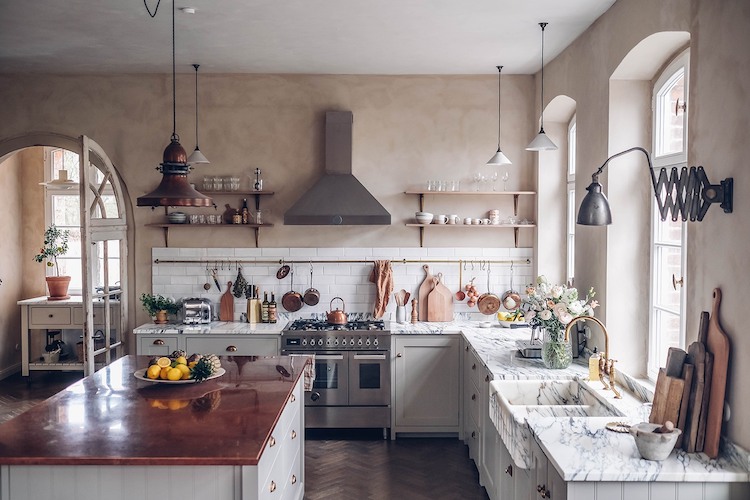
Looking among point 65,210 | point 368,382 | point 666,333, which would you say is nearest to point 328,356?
point 368,382

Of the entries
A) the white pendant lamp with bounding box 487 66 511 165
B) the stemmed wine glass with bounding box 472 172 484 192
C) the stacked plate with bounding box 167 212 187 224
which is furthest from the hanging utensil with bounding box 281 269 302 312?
the white pendant lamp with bounding box 487 66 511 165

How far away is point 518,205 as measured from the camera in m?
7.00

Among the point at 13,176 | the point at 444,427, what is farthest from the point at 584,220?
the point at 13,176

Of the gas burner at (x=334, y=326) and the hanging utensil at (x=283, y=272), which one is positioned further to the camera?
the hanging utensil at (x=283, y=272)

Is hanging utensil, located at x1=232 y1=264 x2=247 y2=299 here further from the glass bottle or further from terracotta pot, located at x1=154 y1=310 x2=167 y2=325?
terracotta pot, located at x1=154 y1=310 x2=167 y2=325

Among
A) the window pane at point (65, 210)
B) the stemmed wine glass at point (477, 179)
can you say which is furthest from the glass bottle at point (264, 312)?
the window pane at point (65, 210)

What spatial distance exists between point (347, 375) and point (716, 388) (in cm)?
379

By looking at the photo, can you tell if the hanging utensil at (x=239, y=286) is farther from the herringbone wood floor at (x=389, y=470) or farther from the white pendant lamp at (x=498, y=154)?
the white pendant lamp at (x=498, y=154)

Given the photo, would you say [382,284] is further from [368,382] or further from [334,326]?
[368,382]

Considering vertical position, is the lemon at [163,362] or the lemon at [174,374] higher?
the lemon at [163,362]

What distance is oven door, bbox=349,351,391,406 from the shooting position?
6.37 metres

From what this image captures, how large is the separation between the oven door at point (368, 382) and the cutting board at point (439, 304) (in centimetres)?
84

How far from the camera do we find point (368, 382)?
6383 millimetres

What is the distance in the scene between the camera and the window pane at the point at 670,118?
14.0 feet
